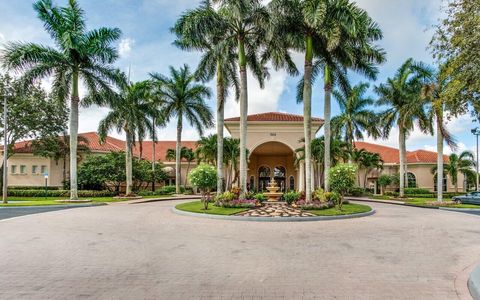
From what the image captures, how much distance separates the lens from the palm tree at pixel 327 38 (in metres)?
19.3

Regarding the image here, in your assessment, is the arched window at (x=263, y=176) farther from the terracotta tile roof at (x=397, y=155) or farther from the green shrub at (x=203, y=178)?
the green shrub at (x=203, y=178)

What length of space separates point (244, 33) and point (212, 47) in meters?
2.62

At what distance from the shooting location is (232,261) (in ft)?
25.6

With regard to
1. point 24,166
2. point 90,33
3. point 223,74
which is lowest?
point 24,166

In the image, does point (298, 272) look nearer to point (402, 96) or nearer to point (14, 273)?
point (14, 273)

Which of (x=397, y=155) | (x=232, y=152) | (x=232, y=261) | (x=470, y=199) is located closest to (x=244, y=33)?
(x=232, y=152)

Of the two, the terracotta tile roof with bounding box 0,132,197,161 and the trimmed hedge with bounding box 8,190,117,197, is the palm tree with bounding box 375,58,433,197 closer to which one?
the terracotta tile roof with bounding box 0,132,197,161

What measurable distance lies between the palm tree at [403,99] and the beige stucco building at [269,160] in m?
7.19

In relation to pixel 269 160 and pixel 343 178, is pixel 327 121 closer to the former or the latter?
pixel 343 178

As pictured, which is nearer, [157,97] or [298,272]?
[298,272]

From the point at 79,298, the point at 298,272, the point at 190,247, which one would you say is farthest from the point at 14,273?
the point at 298,272

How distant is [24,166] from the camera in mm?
41312

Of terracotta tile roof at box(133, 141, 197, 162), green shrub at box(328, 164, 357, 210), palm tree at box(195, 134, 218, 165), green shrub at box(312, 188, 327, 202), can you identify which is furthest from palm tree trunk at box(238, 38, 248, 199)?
terracotta tile roof at box(133, 141, 197, 162)

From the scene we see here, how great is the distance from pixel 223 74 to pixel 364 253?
17.1 meters
